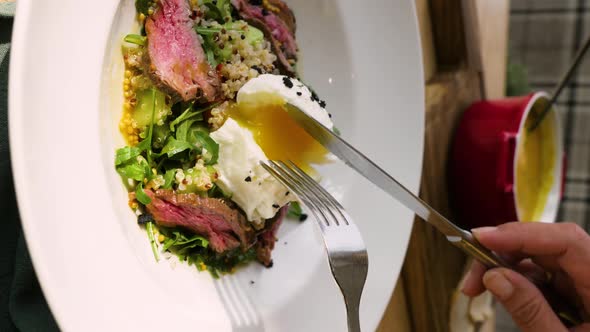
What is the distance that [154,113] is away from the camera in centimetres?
83

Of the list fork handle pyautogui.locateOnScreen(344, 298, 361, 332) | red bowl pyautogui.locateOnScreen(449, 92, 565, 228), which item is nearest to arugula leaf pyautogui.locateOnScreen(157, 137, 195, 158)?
fork handle pyautogui.locateOnScreen(344, 298, 361, 332)

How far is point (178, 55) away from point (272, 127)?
219mm

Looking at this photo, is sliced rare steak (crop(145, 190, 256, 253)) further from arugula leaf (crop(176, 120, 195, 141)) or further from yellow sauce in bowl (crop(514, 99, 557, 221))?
yellow sauce in bowl (crop(514, 99, 557, 221))

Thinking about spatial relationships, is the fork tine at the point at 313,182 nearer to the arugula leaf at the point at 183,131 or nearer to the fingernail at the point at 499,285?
the arugula leaf at the point at 183,131

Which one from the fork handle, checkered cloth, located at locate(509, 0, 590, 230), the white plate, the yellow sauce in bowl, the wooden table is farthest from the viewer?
checkered cloth, located at locate(509, 0, 590, 230)

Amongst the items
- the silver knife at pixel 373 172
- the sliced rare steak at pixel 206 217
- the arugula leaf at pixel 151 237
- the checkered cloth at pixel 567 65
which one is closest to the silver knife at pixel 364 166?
the silver knife at pixel 373 172

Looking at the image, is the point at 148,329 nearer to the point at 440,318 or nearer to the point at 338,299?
the point at 338,299

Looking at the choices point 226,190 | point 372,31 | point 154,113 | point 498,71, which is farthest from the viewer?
point 498,71

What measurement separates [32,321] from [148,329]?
0.57 feet

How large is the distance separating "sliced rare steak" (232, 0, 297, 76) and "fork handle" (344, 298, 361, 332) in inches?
21.2

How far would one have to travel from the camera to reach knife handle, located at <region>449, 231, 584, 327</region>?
1.02 m

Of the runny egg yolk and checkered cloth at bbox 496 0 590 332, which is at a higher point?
the runny egg yolk

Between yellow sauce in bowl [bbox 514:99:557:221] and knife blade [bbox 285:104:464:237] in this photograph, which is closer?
knife blade [bbox 285:104:464:237]

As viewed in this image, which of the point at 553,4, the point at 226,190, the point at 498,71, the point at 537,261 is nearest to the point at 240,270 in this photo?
the point at 226,190
